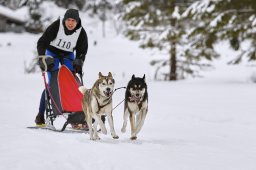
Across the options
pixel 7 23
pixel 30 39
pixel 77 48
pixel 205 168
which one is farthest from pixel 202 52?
pixel 7 23

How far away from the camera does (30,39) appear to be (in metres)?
43.0

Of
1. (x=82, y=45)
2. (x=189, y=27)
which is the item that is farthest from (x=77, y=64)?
(x=189, y=27)

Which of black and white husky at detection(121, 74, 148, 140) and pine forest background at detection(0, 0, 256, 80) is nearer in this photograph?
black and white husky at detection(121, 74, 148, 140)

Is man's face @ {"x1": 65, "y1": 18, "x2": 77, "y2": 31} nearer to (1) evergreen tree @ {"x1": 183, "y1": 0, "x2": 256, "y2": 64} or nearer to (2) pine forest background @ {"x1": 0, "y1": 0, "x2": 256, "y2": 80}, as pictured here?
(2) pine forest background @ {"x1": 0, "y1": 0, "x2": 256, "y2": 80}

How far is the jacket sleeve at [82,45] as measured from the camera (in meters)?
6.67

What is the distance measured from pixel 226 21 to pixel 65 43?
9889 millimetres

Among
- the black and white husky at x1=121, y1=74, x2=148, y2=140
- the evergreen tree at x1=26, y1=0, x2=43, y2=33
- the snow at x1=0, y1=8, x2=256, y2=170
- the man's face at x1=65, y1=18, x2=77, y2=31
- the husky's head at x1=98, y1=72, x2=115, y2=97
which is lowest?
the snow at x1=0, y1=8, x2=256, y2=170

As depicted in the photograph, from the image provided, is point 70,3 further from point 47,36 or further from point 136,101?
point 136,101

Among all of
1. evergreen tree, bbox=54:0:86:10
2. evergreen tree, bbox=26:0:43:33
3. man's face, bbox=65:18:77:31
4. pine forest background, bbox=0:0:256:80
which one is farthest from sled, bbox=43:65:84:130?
evergreen tree, bbox=54:0:86:10

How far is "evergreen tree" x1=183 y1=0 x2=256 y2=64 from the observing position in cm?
1487

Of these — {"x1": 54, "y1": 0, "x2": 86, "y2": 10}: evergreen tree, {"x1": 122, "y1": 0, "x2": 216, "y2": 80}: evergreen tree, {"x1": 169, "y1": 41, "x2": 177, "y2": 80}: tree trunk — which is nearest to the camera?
{"x1": 122, "y1": 0, "x2": 216, "y2": 80}: evergreen tree

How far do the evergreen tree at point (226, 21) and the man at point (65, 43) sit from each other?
8846mm

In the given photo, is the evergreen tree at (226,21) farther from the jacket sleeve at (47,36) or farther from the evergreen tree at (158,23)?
the jacket sleeve at (47,36)

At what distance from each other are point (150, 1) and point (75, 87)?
1316 cm
